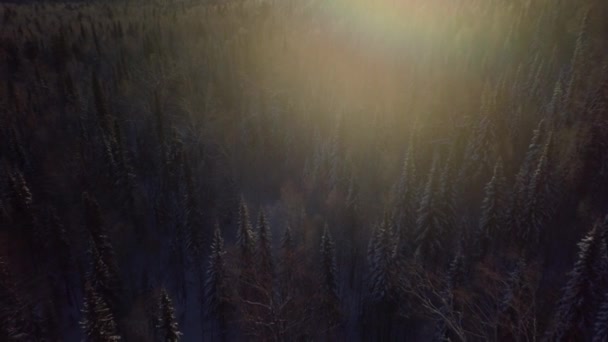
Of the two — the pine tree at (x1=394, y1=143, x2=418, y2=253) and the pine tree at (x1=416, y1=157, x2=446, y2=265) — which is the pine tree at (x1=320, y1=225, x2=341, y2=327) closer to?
the pine tree at (x1=416, y1=157, x2=446, y2=265)

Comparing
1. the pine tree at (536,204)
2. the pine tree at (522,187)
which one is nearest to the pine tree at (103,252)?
the pine tree at (522,187)

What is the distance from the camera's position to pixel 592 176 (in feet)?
163

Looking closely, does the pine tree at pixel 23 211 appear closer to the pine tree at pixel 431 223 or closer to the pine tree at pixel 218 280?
the pine tree at pixel 218 280

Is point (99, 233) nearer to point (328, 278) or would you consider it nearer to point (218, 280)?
point (218, 280)

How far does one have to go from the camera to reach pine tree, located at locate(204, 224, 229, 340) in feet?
119

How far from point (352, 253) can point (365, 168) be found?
2059 cm

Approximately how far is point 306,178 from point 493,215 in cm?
3441

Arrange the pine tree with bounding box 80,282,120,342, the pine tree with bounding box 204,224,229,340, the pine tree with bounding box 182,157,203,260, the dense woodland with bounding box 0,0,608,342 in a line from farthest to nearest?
the pine tree with bounding box 182,157,203,260, the pine tree with bounding box 204,224,229,340, the dense woodland with bounding box 0,0,608,342, the pine tree with bounding box 80,282,120,342

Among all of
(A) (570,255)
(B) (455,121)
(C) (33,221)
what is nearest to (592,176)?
(A) (570,255)

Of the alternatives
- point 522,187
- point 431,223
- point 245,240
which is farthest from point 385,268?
point 522,187

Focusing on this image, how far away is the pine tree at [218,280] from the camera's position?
36344 millimetres

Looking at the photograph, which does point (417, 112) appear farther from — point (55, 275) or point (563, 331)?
point (55, 275)

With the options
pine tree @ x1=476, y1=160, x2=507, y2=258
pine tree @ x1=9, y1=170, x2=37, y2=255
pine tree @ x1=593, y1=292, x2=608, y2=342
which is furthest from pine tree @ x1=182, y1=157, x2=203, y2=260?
pine tree @ x1=593, y1=292, x2=608, y2=342

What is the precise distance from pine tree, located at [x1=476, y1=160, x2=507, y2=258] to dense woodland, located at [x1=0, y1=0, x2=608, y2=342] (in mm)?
289
